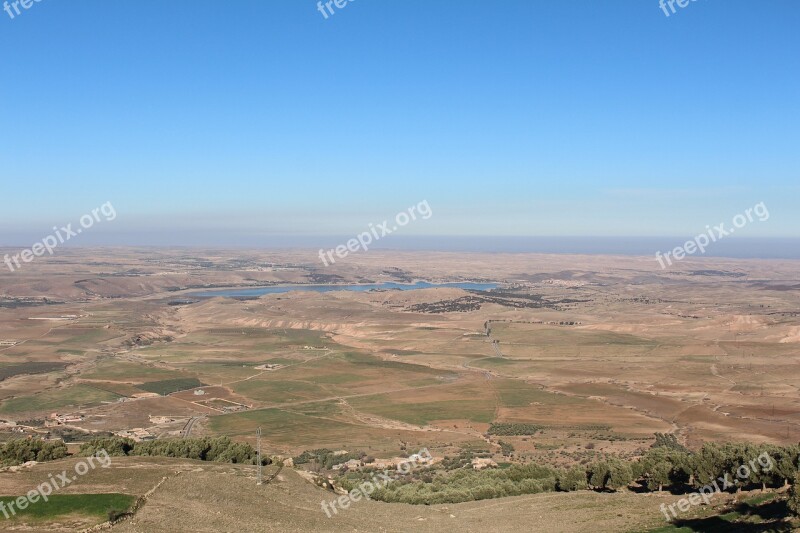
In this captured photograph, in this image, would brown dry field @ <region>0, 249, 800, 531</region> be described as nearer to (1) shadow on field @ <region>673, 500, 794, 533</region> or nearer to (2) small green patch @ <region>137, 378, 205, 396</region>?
(2) small green patch @ <region>137, 378, 205, 396</region>

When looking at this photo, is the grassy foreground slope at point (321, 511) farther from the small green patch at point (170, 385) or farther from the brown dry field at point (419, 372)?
the small green patch at point (170, 385)

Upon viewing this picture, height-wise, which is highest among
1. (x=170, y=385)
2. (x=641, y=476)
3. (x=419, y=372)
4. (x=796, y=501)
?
(x=796, y=501)

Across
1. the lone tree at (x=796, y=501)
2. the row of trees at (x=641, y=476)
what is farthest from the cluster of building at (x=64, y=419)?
the lone tree at (x=796, y=501)

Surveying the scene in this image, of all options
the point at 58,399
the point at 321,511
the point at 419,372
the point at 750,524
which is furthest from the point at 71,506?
A: the point at 419,372

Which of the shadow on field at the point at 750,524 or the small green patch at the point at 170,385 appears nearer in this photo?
the shadow on field at the point at 750,524
